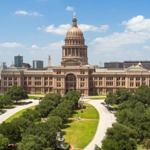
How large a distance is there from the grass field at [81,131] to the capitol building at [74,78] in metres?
52.6

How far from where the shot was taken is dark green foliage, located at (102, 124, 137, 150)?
4103cm

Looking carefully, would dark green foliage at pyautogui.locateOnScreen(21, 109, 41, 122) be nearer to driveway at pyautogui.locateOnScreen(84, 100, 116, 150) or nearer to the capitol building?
driveway at pyautogui.locateOnScreen(84, 100, 116, 150)

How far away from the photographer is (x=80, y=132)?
196ft

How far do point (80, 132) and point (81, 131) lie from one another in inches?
38.9

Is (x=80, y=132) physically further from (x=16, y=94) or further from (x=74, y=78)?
(x=74, y=78)

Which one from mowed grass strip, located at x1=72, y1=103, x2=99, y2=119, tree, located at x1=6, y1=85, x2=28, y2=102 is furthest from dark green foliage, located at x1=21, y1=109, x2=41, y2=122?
tree, located at x1=6, y1=85, x2=28, y2=102

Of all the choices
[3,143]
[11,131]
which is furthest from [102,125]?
[3,143]

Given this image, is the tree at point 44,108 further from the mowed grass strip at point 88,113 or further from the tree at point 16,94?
the tree at point 16,94

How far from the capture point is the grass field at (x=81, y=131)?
173ft

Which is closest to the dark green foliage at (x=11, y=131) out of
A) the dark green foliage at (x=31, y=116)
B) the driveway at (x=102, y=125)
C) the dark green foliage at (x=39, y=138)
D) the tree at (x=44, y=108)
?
the dark green foliage at (x=39, y=138)

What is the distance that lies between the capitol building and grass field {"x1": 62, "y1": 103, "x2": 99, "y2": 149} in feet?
173

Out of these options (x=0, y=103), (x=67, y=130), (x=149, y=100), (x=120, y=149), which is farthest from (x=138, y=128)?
(x=0, y=103)

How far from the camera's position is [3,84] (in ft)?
451

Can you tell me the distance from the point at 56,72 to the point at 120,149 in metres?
94.9
